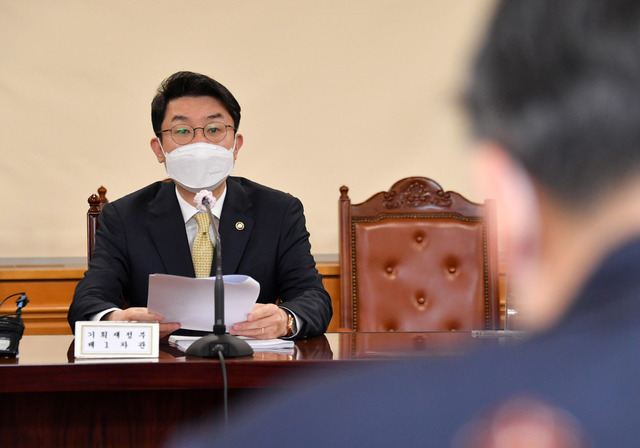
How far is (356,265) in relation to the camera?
109 inches

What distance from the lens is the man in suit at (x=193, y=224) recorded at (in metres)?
2.18

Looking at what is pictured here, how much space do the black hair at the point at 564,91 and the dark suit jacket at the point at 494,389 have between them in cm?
6

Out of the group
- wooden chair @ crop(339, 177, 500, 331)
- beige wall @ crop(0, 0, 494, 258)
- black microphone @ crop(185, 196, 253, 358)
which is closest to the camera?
black microphone @ crop(185, 196, 253, 358)

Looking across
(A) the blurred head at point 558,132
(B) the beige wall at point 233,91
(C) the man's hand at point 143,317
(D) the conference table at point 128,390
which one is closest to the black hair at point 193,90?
(C) the man's hand at point 143,317

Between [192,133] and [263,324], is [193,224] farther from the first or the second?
[263,324]

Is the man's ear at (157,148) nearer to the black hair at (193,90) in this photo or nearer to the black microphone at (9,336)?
the black hair at (193,90)

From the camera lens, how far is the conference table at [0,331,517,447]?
4.60ft

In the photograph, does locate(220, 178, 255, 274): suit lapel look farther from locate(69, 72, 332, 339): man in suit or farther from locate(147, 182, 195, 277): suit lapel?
locate(147, 182, 195, 277): suit lapel

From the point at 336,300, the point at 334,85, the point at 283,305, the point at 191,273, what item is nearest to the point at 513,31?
the point at 283,305

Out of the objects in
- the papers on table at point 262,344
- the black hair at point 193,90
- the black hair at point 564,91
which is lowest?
the papers on table at point 262,344

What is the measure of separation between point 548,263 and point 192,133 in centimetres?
193

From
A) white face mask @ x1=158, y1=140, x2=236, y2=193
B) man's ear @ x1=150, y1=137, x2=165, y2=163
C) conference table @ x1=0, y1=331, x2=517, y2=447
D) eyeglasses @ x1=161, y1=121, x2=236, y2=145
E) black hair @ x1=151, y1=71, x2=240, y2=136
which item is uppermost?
black hair @ x1=151, y1=71, x2=240, y2=136

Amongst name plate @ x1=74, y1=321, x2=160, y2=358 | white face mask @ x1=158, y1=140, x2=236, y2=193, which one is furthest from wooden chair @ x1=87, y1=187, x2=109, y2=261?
name plate @ x1=74, y1=321, x2=160, y2=358

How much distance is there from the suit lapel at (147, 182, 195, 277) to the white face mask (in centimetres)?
12
